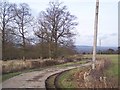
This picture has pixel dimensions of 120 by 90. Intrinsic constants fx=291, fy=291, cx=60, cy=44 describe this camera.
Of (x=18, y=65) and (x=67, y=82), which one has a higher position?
(x=18, y=65)

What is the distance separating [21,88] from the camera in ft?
50.6

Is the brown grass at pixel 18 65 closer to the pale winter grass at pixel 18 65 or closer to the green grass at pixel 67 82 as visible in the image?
the pale winter grass at pixel 18 65

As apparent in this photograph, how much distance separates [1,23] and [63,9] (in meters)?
14.8

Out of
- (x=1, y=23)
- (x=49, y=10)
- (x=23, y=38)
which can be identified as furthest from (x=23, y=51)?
(x=49, y=10)

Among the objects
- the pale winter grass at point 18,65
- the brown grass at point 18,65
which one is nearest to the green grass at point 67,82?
the brown grass at point 18,65

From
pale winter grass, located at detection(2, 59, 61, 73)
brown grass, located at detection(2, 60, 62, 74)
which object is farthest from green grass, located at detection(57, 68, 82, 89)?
pale winter grass, located at detection(2, 59, 61, 73)

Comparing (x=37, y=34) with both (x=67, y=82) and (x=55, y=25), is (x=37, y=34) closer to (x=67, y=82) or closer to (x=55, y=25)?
(x=55, y=25)

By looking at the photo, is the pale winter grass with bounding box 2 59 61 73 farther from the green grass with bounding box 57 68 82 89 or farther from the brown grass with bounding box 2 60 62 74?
the green grass with bounding box 57 68 82 89

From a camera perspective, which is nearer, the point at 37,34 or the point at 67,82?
the point at 67,82

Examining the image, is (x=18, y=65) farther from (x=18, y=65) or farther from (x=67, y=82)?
(x=67, y=82)

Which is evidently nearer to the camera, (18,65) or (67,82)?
(67,82)

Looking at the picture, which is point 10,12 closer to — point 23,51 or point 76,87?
point 23,51

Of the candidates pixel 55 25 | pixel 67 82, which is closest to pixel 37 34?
pixel 55 25

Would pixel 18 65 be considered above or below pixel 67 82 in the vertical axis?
above
